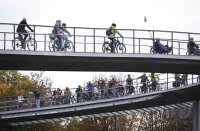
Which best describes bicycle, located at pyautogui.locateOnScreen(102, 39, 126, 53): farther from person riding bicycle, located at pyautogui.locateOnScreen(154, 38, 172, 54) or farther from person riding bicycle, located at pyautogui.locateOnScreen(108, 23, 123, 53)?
person riding bicycle, located at pyautogui.locateOnScreen(154, 38, 172, 54)

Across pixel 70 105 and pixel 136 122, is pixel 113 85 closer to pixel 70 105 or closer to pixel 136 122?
pixel 70 105

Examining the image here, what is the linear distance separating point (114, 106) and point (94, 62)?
35.6 ft

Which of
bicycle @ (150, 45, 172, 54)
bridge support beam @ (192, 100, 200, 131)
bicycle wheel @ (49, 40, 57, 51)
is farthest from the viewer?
Answer: bridge support beam @ (192, 100, 200, 131)

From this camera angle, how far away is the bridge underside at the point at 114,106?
39.1 metres

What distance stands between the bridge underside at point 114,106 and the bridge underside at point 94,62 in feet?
14.0

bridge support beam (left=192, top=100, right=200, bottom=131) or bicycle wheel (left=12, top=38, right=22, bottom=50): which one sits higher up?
bicycle wheel (left=12, top=38, right=22, bottom=50)

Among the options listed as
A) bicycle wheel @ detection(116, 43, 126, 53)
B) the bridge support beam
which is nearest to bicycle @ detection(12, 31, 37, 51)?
bicycle wheel @ detection(116, 43, 126, 53)

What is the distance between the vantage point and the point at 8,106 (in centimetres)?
4388

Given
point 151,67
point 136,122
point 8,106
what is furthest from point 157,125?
point 151,67

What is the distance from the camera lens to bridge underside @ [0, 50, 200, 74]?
30016 millimetres

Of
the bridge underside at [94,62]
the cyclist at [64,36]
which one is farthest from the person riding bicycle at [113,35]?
the cyclist at [64,36]

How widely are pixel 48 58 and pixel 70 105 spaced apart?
34.7 ft

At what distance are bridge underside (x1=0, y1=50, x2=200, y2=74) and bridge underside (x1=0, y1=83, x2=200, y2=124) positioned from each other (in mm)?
4260

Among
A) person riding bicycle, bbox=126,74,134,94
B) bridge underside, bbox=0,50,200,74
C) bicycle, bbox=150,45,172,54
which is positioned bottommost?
person riding bicycle, bbox=126,74,134,94
